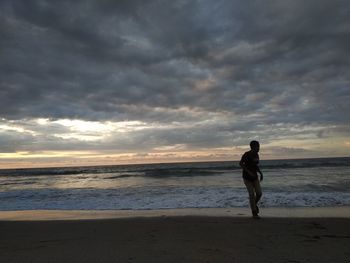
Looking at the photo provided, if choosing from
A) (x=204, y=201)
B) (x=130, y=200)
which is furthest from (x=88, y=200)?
(x=204, y=201)

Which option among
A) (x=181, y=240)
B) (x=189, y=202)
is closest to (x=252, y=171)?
(x=181, y=240)

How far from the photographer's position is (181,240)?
18.9 ft

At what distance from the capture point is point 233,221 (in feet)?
25.0

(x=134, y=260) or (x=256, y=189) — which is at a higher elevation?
(x=256, y=189)

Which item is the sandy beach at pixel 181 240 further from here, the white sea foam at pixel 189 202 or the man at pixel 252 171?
the white sea foam at pixel 189 202

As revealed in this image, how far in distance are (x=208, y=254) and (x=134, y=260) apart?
103 centimetres

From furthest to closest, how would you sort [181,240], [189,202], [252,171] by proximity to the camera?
[189,202]
[252,171]
[181,240]

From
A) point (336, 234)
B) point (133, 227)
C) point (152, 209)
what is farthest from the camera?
point (152, 209)

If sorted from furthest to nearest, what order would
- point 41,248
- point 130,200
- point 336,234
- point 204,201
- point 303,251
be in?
1. point 130,200
2. point 204,201
3. point 336,234
4. point 41,248
5. point 303,251

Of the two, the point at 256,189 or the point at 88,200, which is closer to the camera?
the point at 256,189

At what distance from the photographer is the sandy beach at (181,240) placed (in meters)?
4.64

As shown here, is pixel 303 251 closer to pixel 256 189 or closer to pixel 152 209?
pixel 256 189

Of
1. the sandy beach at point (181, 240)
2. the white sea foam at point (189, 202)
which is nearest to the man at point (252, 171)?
the sandy beach at point (181, 240)

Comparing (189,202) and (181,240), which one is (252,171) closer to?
(181,240)
